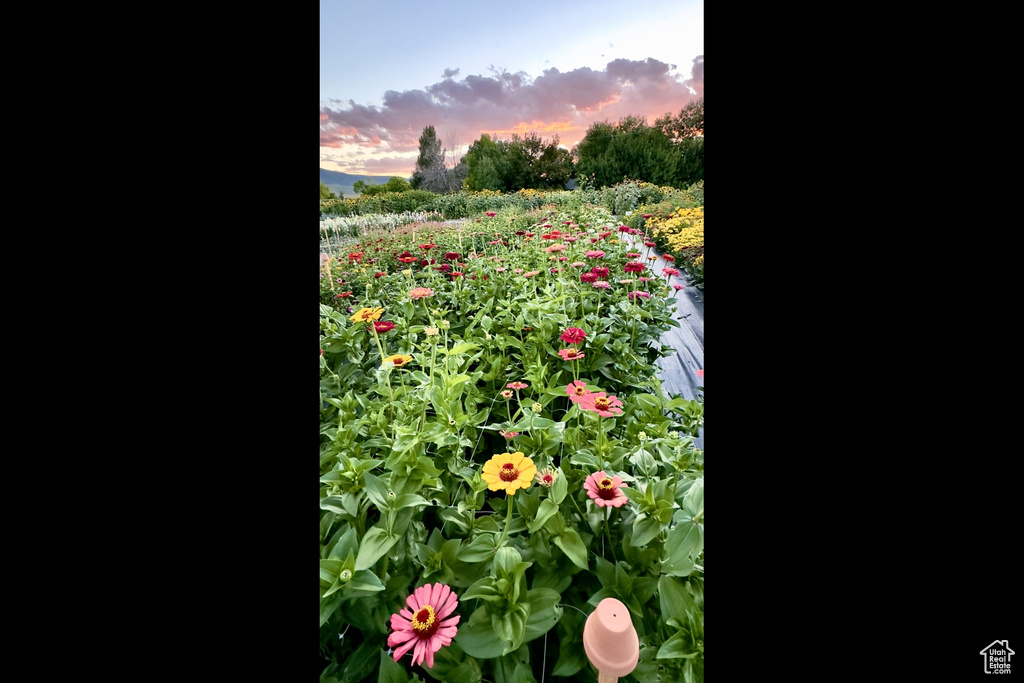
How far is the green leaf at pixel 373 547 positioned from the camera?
0.56 m

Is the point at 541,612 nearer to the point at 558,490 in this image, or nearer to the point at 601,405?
the point at 558,490

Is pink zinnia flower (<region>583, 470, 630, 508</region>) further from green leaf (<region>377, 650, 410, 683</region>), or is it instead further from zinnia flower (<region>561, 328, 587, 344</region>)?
zinnia flower (<region>561, 328, 587, 344</region>)

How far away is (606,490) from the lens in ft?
2.22

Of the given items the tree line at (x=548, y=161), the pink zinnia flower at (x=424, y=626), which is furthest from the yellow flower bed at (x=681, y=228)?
the pink zinnia flower at (x=424, y=626)

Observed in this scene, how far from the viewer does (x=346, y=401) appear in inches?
37.9

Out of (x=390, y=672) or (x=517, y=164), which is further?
(x=517, y=164)

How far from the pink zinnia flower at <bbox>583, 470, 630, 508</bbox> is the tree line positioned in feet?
6.94

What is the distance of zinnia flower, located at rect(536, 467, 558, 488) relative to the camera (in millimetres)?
694

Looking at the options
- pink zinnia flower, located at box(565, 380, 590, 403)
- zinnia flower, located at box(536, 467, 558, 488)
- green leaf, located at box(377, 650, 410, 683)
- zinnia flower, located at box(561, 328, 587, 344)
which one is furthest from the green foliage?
green leaf, located at box(377, 650, 410, 683)

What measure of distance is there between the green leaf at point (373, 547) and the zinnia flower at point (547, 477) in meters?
0.24

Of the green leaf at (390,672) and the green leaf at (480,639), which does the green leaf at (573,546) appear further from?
the green leaf at (390,672)

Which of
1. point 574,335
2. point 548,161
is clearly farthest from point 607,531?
point 548,161

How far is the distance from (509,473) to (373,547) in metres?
0.22
